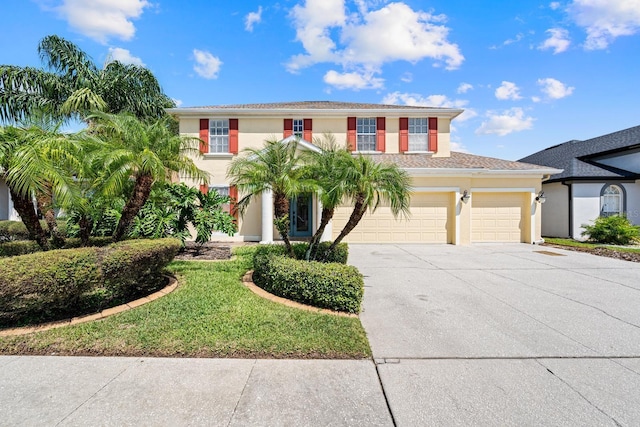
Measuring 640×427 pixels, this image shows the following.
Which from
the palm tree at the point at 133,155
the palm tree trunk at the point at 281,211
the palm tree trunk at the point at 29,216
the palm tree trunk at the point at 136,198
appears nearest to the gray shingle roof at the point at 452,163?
the palm tree trunk at the point at 281,211

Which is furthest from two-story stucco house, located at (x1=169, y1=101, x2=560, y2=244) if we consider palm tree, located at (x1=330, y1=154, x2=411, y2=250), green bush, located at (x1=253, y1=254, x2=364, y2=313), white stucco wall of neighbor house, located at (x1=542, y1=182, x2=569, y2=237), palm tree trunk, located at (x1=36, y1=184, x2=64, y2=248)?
green bush, located at (x1=253, y1=254, x2=364, y2=313)

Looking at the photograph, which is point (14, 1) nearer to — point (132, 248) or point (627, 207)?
point (132, 248)

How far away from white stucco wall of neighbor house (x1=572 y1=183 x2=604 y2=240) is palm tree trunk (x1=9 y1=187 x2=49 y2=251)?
852 inches

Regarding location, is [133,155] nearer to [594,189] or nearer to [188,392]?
[188,392]

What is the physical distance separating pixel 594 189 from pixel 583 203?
987 millimetres

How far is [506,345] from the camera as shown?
3955 millimetres

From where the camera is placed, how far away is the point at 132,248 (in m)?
5.28

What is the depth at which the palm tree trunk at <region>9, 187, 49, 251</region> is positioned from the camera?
5.78 metres

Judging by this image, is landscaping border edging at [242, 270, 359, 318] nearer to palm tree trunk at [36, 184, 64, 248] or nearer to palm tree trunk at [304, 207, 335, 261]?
palm tree trunk at [304, 207, 335, 261]

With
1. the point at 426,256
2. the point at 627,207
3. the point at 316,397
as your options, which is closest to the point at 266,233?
the point at 426,256

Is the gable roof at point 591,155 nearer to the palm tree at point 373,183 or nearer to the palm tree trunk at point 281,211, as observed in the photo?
the palm tree at point 373,183

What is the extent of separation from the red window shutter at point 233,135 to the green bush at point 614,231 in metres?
18.1

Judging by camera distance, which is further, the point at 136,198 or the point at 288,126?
the point at 288,126

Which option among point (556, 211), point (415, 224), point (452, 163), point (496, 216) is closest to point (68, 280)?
point (415, 224)
